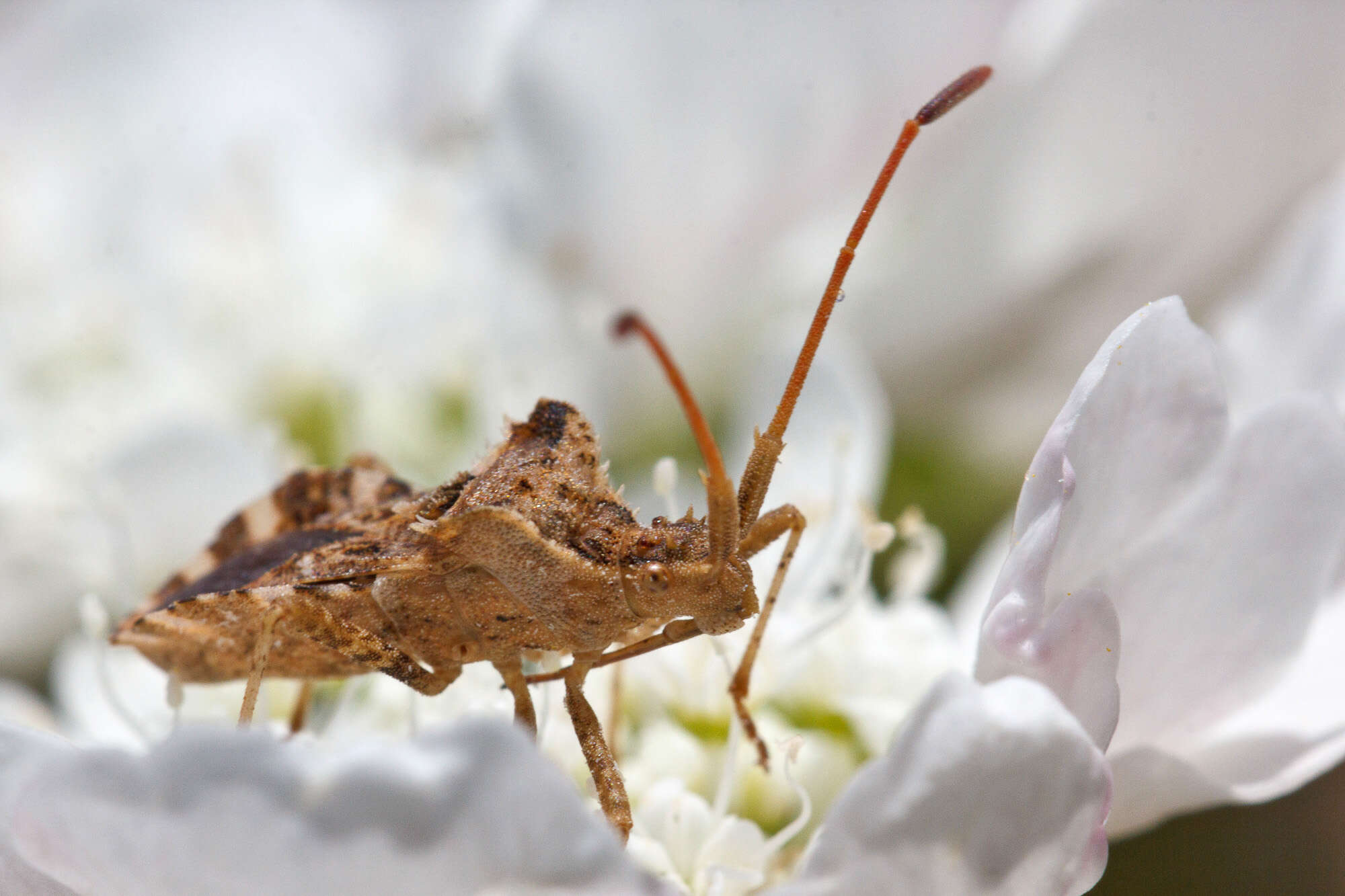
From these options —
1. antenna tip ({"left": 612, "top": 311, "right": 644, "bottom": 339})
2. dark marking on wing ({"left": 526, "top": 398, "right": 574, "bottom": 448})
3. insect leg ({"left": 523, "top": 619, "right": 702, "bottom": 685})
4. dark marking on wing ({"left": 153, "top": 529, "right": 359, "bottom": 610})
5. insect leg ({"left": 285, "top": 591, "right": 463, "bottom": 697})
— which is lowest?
insect leg ({"left": 523, "top": 619, "right": 702, "bottom": 685})

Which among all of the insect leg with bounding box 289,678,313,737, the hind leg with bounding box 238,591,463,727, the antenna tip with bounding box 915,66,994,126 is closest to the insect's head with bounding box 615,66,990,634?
the antenna tip with bounding box 915,66,994,126

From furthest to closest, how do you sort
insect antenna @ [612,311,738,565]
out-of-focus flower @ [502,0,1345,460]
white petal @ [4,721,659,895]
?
out-of-focus flower @ [502,0,1345,460], insect antenna @ [612,311,738,565], white petal @ [4,721,659,895]

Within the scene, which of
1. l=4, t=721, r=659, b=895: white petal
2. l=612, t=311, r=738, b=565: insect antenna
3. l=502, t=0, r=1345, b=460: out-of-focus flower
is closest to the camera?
l=4, t=721, r=659, b=895: white petal

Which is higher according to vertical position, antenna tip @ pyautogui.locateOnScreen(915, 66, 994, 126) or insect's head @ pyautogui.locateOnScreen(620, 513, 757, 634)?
antenna tip @ pyautogui.locateOnScreen(915, 66, 994, 126)

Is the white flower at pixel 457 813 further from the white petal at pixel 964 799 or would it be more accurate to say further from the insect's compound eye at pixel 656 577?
the insect's compound eye at pixel 656 577

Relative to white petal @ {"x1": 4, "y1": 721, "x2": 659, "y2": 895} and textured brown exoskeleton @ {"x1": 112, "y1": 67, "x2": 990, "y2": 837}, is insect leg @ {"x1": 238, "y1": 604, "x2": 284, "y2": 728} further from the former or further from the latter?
white petal @ {"x1": 4, "y1": 721, "x2": 659, "y2": 895}

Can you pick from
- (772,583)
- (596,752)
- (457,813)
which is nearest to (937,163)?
(772,583)

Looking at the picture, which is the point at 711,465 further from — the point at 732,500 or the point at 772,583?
the point at 772,583

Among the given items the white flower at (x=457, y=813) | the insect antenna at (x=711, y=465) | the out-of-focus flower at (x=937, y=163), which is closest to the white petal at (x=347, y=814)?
the white flower at (x=457, y=813)
